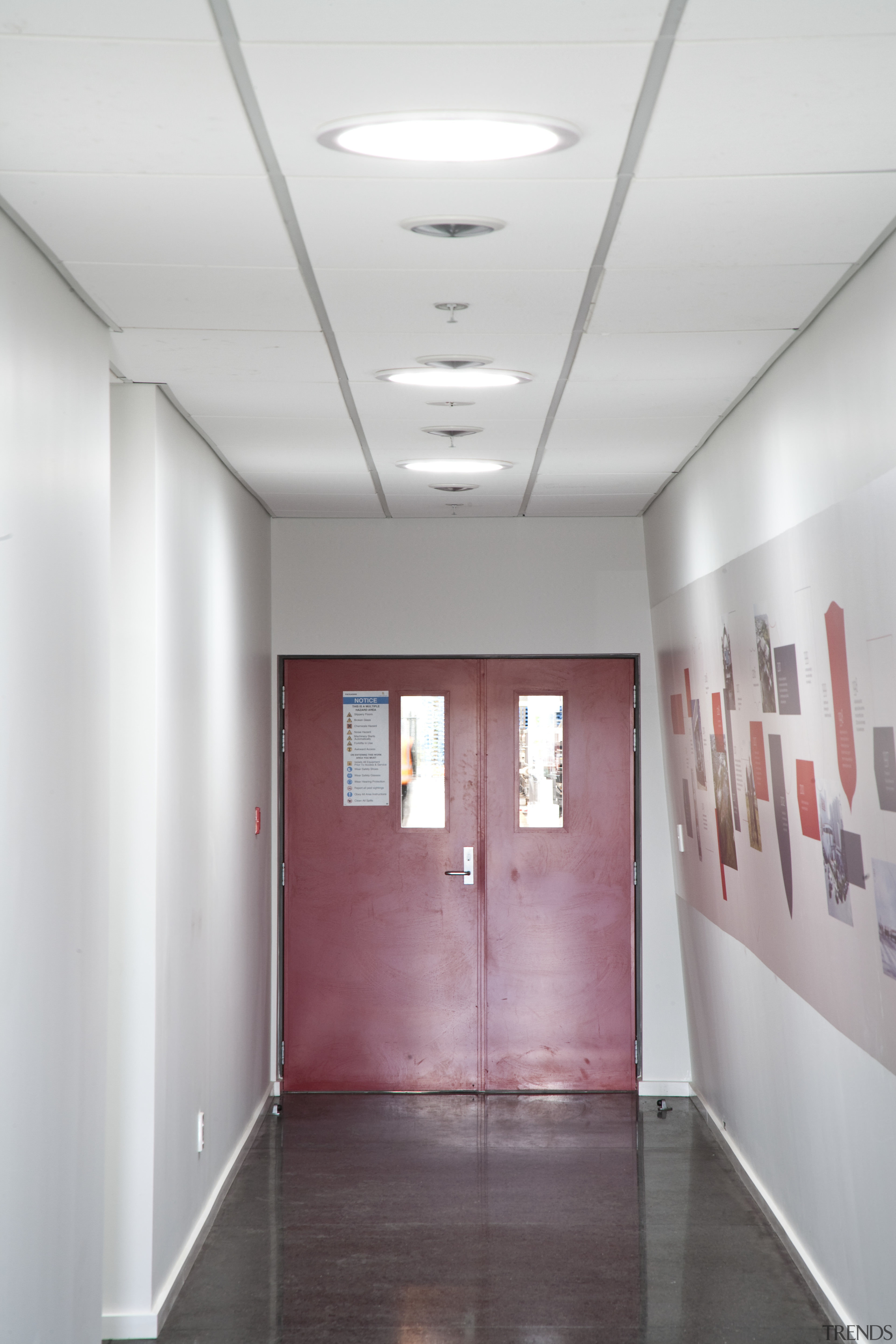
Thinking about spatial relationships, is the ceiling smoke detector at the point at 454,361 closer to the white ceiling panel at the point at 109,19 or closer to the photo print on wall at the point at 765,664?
the photo print on wall at the point at 765,664

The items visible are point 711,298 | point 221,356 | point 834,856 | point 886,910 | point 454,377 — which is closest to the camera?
point 886,910

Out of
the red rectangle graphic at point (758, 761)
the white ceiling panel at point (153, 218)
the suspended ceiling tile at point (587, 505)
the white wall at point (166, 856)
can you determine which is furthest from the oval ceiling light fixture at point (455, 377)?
the suspended ceiling tile at point (587, 505)

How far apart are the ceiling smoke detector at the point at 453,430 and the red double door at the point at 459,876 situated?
2195mm

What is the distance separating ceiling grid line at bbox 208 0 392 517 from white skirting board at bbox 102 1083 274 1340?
294cm

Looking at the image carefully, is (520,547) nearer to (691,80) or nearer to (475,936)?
(475,936)

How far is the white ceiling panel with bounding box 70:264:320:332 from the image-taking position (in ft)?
9.61

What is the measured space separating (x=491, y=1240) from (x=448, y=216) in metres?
3.62

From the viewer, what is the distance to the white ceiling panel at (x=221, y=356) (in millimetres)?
3455

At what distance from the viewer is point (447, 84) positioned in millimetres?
2016

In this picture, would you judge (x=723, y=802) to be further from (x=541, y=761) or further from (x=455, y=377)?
(x=455, y=377)

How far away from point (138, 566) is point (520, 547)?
10.2ft

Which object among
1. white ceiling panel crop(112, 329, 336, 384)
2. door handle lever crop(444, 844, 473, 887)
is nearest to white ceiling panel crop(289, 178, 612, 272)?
white ceiling panel crop(112, 329, 336, 384)

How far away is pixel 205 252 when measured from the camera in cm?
279

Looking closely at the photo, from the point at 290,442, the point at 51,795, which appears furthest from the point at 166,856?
the point at 290,442
